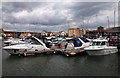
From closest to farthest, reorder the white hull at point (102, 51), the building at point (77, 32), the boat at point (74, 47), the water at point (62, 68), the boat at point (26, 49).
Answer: the water at point (62, 68) < the white hull at point (102, 51) < the boat at point (74, 47) < the boat at point (26, 49) < the building at point (77, 32)

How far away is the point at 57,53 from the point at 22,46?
6465 mm

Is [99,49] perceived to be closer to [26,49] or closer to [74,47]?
[74,47]

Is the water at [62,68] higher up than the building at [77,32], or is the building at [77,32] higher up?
the building at [77,32]

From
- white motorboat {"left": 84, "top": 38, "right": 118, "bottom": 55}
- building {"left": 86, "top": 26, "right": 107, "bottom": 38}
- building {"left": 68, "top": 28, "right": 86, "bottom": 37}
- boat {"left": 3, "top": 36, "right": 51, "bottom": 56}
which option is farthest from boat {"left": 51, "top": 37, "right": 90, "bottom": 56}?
building {"left": 68, "top": 28, "right": 86, "bottom": 37}

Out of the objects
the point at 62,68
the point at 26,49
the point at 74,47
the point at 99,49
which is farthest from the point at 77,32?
the point at 62,68

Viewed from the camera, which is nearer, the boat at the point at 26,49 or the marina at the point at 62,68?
the marina at the point at 62,68

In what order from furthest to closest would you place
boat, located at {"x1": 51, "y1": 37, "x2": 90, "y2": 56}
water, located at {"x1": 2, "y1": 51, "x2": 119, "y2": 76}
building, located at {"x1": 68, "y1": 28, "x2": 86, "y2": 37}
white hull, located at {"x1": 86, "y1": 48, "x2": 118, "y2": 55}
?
building, located at {"x1": 68, "y1": 28, "x2": 86, "y2": 37} → boat, located at {"x1": 51, "y1": 37, "x2": 90, "y2": 56} → white hull, located at {"x1": 86, "y1": 48, "x2": 118, "y2": 55} → water, located at {"x1": 2, "y1": 51, "x2": 119, "y2": 76}

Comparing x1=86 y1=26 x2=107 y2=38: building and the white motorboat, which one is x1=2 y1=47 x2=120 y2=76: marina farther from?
x1=86 y1=26 x2=107 y2=38: building

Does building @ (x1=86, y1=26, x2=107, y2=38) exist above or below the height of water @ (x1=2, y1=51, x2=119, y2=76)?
above

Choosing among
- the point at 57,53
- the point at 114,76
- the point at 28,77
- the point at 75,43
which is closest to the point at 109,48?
the point at 75,43

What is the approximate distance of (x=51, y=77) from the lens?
15492 millimetres

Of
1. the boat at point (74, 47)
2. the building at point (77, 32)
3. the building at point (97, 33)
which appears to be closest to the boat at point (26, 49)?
the boat at point (74, 47)

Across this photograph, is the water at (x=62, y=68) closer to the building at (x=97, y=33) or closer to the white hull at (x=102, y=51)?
the white hull at (x=102, y=51)

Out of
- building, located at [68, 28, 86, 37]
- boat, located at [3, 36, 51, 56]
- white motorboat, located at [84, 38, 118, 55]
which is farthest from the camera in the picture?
building, located at [68, 28, 86, 37]
